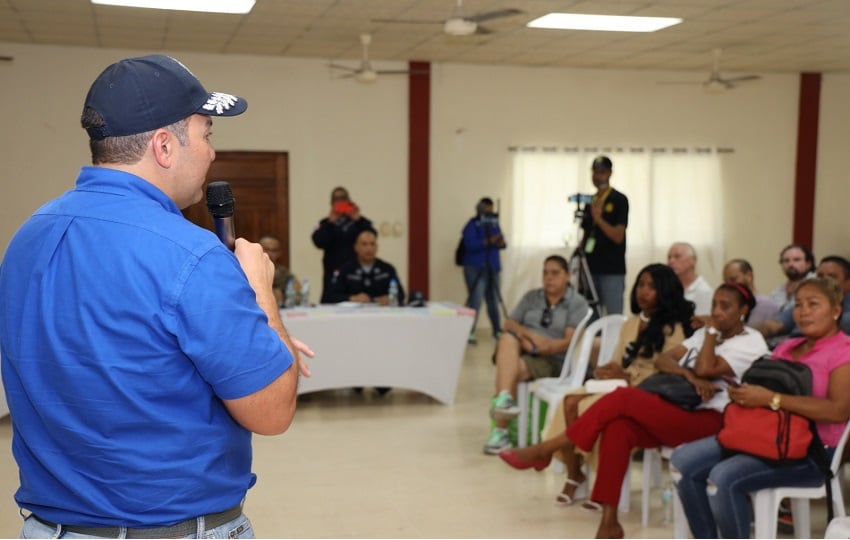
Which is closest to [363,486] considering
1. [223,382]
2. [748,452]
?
[748,452]

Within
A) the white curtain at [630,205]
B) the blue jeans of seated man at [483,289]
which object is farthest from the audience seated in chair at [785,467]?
the white curtain at [630,205]

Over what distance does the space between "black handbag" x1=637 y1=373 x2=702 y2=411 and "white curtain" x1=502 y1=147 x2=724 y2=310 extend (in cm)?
593

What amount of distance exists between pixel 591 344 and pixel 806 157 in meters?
7.03

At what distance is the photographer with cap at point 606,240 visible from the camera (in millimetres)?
6742

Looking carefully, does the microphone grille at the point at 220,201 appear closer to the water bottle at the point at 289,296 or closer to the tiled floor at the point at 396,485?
the tiled floor at the point at 396,485

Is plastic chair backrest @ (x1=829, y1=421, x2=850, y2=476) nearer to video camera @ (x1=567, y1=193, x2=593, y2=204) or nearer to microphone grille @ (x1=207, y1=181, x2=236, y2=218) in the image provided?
microphone grille @ (x1=207, y1=181, x2=236, y2=218)

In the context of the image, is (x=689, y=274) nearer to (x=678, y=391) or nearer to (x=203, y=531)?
(x=678, y=391)

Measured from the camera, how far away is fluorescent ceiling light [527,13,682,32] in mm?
7016

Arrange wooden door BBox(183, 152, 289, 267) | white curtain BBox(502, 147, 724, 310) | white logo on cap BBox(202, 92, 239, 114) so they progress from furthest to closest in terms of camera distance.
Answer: white curtain BBox(502, 147, 724, 310) → wooden door BBox(183, 152, 289, 267) → white logo on cap BBox(202, 92, 239, 114)

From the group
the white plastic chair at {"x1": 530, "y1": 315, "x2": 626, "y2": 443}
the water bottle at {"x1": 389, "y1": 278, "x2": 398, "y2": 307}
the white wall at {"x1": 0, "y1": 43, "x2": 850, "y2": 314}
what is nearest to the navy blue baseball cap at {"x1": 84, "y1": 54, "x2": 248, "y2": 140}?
the white plastic chair at {"x1": 530, "y1": 315, "x2": 626, "y2": 443}

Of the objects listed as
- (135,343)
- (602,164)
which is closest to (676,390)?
(135,343)

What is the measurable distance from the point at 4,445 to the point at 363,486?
209cm

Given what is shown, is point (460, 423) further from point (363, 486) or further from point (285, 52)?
point (285, 52)

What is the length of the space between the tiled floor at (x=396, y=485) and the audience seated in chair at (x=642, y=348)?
20cm
